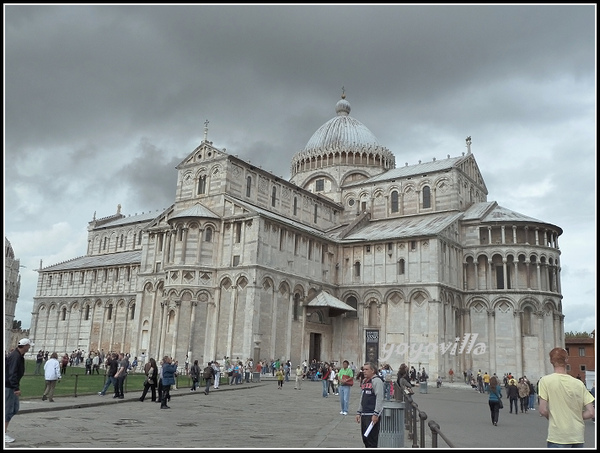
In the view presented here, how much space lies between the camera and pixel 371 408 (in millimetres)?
Answer: 9453

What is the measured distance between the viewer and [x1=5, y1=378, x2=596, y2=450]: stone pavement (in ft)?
36.2

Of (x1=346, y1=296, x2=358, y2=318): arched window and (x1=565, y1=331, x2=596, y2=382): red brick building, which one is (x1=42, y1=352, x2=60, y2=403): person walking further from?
(x1=565, y1=331, x2=596, y2=382): red brick building

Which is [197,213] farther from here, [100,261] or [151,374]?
[100,261]

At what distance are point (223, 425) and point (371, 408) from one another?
19.0ft

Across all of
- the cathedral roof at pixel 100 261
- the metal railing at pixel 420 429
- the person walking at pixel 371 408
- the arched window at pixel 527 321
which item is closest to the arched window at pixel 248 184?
the cathedral roof at pixel 100 261

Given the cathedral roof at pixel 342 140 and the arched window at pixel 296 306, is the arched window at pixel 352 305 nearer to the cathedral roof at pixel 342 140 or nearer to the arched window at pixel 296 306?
the arched window at pixel 296 306

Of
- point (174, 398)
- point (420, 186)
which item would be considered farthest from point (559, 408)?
point (420, 186)

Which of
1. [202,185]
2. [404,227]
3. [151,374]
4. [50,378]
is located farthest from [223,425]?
[404,227]

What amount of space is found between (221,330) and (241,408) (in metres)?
20.9

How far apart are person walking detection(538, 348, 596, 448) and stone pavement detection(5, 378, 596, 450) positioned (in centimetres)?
516

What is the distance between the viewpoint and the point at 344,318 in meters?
45.1

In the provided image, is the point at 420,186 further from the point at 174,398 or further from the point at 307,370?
the point at 174,398

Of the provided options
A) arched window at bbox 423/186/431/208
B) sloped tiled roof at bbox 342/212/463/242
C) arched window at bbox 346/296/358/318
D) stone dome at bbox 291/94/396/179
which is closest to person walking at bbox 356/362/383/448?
sloped tiled roof at bbox 342/212/463/242

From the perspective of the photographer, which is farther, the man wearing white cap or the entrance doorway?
the entrance doorway
